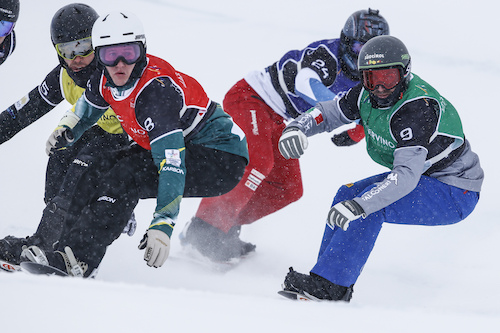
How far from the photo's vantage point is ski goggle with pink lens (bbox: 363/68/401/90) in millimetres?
3549

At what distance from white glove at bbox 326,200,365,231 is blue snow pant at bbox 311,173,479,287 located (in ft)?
0.69

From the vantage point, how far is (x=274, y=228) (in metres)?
5.82

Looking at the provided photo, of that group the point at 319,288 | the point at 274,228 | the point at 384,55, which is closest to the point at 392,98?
the point at 384,55

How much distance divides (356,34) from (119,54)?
77.3 inches

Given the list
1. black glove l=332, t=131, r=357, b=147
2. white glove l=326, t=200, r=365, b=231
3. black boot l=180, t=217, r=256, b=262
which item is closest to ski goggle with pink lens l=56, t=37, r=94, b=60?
black boot l=180, t=217, r=256, b=262

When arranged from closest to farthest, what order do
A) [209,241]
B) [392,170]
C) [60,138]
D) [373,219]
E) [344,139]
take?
1. [392,170]
2. [373,219]
3. [60,138]
4. [209,241]
5. [344,139]

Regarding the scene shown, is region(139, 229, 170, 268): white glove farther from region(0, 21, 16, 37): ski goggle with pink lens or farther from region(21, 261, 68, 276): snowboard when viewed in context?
region(0, 21, 16, 37): ski goggle with pink lens

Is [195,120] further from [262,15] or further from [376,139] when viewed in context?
[262,15]

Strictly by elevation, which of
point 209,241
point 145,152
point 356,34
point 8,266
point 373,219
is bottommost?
point 8,266

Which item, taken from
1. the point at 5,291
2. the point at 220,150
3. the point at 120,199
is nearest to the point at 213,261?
the point at 220,150

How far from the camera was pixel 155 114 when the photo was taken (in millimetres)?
3318

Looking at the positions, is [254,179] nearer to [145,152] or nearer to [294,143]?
[294,143]

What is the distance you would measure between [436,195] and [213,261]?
70.7 inches

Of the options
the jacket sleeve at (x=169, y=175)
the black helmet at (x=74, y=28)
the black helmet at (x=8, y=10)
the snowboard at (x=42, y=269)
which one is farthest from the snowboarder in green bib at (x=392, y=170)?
the black helmet at (x=8, y=10)
